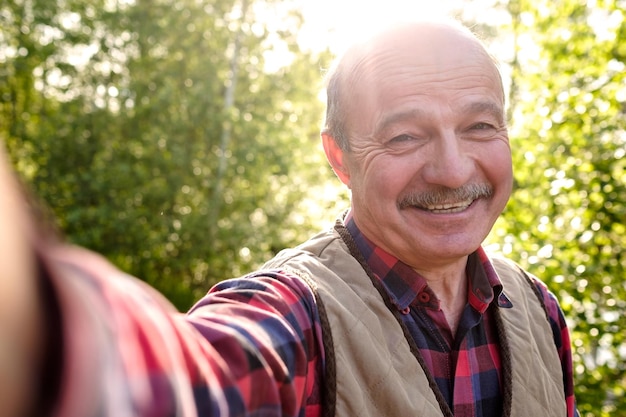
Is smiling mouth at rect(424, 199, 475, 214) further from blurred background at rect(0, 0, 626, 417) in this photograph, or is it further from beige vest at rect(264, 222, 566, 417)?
blurred background at rect(0, 0, 626, 417)

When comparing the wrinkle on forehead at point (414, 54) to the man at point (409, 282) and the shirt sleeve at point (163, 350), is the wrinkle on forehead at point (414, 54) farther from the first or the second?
the shirt sleeve at point (163, 350)

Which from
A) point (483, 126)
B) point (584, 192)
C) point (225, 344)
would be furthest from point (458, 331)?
point (584, 192)

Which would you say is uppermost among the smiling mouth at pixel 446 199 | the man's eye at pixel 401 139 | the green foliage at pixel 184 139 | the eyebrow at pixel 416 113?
the eyebrow at pixel 416 113

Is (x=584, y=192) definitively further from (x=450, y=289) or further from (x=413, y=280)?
(x=413, y=280)


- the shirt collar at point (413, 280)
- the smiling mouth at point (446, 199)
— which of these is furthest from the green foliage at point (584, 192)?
the smiling mouth at point (446, 199)

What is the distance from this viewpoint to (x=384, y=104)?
158 cm

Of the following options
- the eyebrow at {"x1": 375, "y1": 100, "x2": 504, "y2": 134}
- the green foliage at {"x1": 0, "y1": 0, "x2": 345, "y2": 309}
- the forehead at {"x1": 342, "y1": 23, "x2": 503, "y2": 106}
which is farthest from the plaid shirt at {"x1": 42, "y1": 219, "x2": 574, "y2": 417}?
the green foliage at {"x1": 0, "y1": 0, "x2": 345, "y2": 309}

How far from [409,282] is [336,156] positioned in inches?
18.4

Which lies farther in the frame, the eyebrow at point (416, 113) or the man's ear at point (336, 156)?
the man's ear at point (336, 156)

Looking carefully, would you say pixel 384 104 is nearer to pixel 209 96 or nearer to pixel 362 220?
pixel 362 220

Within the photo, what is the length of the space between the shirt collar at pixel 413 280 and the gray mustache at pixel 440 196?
0.50 ft

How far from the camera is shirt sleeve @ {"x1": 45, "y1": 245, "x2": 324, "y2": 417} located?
385 mm

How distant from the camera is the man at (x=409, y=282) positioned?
120 cm

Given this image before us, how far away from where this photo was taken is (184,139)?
10086 mm
